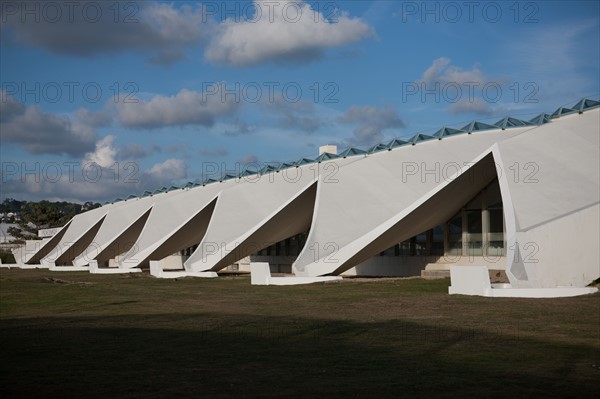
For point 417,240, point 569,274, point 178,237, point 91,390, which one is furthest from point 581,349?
point 178,237

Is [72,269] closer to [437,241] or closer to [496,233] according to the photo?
[437,241]

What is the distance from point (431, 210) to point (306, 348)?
16.8m

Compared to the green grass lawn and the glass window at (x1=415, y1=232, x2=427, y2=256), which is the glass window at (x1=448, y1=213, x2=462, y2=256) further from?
the green grass lawn

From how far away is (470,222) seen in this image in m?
29.5

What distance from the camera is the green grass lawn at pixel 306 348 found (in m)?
7.39

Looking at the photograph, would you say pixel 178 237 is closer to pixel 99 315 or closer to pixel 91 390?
pixel 99 315

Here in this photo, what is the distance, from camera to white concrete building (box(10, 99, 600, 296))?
61.3 ft

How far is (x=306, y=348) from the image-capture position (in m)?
10.1

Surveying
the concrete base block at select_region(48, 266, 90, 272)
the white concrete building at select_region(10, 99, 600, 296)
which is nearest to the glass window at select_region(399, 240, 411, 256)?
the white concrete building at select_region(10, 99, 600, 296)

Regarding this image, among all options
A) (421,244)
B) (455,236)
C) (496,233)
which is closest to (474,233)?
(455,236)

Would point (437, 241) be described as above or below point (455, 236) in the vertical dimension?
below

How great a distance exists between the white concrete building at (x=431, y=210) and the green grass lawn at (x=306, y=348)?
226 cm

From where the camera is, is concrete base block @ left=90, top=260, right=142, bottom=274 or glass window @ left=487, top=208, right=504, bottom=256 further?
concrete base block @ left=90, top=260, right=142, bottom=274

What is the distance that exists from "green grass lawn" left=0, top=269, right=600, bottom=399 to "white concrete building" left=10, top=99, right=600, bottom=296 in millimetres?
2258
